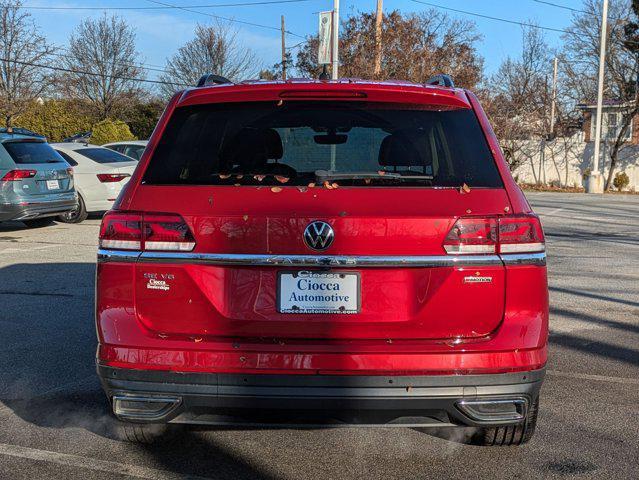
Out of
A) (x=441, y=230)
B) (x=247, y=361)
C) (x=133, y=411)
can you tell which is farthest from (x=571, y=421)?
(x=133, y=411)

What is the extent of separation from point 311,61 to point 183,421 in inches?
1159

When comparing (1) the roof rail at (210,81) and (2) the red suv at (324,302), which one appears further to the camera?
(1) the roof rail at (210,81)

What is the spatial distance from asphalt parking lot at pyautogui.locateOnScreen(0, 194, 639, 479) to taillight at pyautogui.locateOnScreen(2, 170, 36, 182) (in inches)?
199

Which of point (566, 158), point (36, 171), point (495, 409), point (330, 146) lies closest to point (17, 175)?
point (36, 171)

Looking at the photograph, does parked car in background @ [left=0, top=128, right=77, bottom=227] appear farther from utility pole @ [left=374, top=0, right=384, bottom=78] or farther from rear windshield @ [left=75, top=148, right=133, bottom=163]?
utility pole @ [left=374, top=0, right=384, bottom=78]

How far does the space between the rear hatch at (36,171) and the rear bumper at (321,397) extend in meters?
9.91

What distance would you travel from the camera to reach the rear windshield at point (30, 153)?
12.1 meters

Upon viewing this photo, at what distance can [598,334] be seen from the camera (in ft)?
20.4

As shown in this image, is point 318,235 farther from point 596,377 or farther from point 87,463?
point 596,377

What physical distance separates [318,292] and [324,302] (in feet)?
0.16

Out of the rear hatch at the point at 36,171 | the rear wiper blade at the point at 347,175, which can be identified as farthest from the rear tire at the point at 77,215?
the rear wiper blade at the point at 347,175

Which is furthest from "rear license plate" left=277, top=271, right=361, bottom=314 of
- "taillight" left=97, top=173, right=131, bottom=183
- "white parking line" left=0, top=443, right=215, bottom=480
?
"taillight" left=97, top=173, right=131, bottom=183

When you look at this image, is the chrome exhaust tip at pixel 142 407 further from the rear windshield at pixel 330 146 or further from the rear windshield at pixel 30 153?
the rear windshield at pixel 30 153

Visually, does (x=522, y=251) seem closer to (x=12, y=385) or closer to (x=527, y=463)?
(x=527, y=463)
